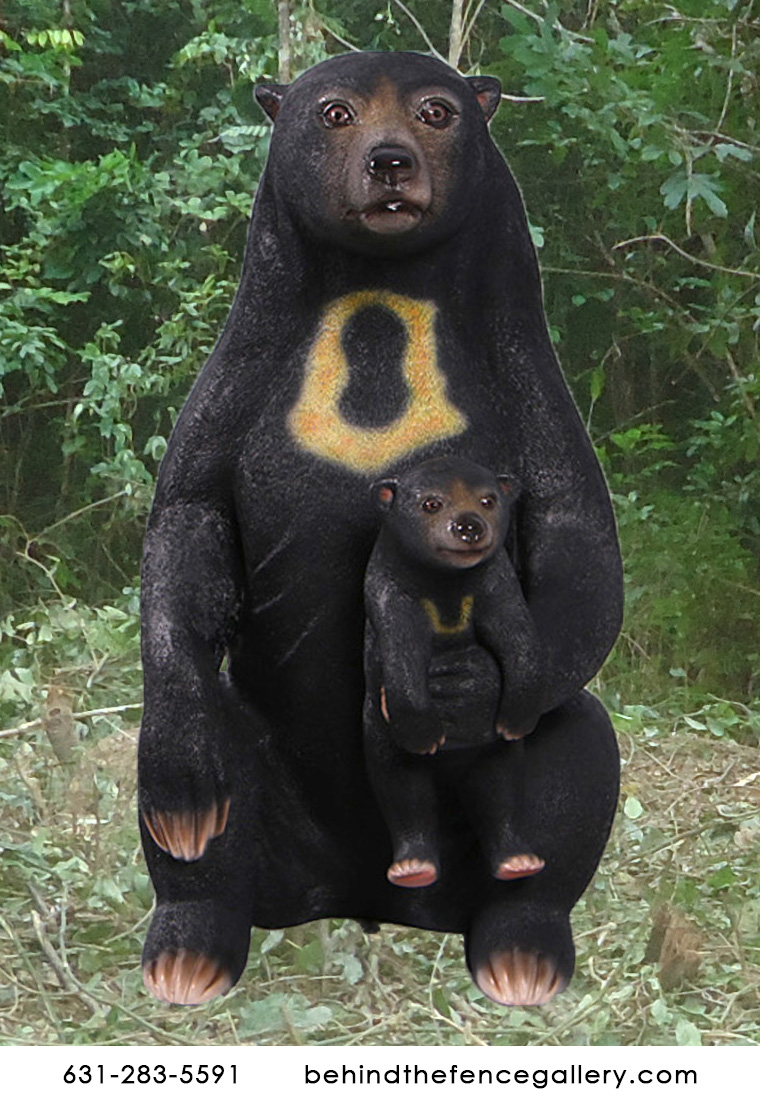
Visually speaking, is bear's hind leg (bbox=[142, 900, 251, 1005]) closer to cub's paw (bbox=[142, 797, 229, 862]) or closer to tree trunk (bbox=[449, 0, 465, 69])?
cub's paw (bbox=[142, 797, 229, 862])

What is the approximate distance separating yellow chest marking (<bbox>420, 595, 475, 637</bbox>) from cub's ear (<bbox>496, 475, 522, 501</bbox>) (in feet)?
0.41

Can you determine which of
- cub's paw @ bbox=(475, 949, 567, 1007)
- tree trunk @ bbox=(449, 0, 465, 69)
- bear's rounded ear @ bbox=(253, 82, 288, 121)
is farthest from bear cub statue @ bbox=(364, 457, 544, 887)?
tree trunk @ bbox=(449, 0, 465, 69)

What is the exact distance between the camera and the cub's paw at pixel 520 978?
8.07 feet

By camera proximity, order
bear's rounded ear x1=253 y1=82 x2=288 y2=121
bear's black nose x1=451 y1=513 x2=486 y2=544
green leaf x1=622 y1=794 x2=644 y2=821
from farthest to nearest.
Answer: green leaf x1=622 y1=794 x2=644 y2=821 < bear's rounded ear x1=253 y1=82 x2=288 y2=121 < bear's black nose x1=451 y1=513 x2=486 y2=544

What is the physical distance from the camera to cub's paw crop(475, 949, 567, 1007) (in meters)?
2.46

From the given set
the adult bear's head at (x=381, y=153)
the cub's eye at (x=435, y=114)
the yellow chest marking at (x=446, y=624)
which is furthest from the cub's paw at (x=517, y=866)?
the cub's eye at (x=435, y=114)

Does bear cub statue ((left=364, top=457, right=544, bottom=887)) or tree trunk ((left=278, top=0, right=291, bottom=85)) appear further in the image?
tree trunk ((left=278, top=0, right=291, bottom=85))

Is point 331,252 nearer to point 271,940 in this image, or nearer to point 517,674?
point 517,674

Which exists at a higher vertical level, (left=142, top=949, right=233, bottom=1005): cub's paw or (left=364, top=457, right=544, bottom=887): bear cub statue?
(left=364, top=457, right=544, bottom=887): bear cub statue

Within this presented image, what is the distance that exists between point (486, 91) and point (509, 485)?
1.60 ft

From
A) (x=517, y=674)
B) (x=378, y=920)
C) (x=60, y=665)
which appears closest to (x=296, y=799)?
(x=378, y=920)

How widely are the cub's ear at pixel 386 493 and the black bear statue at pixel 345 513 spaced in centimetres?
6

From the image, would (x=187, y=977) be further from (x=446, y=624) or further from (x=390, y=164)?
(x=390, y=164)

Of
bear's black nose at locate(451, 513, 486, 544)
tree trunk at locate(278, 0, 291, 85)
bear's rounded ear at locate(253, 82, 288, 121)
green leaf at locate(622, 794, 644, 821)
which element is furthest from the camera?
green leaf at locate(622, 794, 644, 821)
